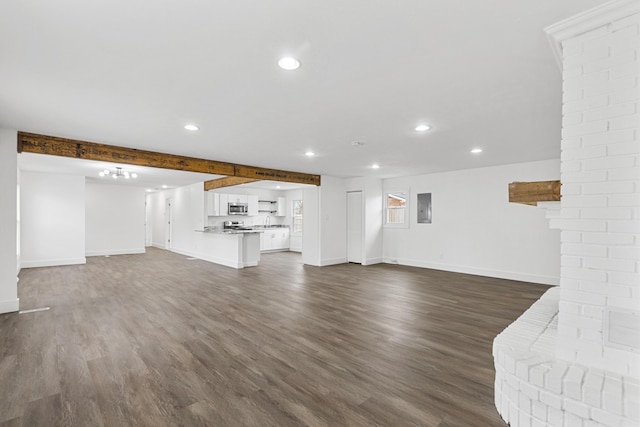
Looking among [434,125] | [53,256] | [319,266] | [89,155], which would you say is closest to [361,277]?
[319,266]

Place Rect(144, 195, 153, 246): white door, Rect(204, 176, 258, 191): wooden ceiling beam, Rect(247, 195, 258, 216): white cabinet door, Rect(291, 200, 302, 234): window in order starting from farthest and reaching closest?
Rect(144, 195, 153, 246): white door, Rect(291, 200, 302, 234): window, Rect(247, 195, 258, 216): white cabinet door, Rect(204, 176, 258, 191): wooden ceiling beam

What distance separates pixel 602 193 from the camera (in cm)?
149

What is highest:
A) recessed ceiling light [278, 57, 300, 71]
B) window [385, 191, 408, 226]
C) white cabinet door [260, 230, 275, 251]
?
recessed ceiling light [278, 57, 300, 71]

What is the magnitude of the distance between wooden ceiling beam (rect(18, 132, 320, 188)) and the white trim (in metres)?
5.39

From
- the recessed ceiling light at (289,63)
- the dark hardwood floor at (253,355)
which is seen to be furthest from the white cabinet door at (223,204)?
the recessed ceiling light at (289,63)

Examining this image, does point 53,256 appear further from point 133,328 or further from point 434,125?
point 434,125

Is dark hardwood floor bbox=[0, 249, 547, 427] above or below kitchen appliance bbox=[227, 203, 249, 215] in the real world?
below

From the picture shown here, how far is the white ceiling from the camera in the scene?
1.63m

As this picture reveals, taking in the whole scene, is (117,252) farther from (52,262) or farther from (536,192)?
(536,192)

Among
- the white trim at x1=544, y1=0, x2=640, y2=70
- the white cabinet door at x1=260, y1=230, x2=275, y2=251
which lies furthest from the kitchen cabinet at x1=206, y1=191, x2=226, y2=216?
the white trim at x1=544, y1=0, x2=640, y2=70

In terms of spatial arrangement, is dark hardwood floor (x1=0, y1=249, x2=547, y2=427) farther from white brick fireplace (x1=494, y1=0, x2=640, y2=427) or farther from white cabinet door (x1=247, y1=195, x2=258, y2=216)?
white cabinet door (x1=247, y1=195, x2=258, y2=216)

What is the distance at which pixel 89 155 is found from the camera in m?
4.46

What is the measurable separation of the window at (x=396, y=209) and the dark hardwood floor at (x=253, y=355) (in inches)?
115

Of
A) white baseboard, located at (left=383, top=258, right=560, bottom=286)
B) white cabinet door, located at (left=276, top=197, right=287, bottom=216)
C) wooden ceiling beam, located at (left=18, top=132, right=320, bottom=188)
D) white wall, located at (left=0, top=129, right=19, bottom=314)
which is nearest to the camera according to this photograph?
white wall, located at (left=0, top=129, right=19, bottom=314)
